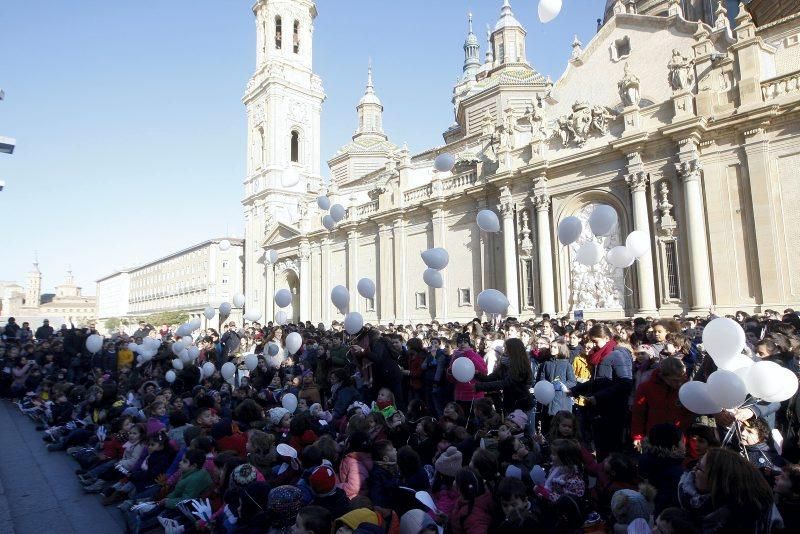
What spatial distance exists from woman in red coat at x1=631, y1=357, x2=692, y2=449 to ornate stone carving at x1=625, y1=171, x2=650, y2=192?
14635 mm

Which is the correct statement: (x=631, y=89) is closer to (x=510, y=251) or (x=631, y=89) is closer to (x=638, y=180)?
(x=638, y=180)

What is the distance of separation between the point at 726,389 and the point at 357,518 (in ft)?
11.2

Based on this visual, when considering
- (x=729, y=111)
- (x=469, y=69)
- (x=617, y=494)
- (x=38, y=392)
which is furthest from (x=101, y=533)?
(x=469, y=69)

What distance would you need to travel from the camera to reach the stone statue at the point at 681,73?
1773 cm

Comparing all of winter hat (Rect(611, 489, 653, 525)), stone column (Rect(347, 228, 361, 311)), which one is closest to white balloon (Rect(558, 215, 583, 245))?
winter hat (Rect(611, 489, 653, 525))

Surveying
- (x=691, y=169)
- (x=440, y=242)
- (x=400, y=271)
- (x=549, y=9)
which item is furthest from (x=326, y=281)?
(x=549, y=9)

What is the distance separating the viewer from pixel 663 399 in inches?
217

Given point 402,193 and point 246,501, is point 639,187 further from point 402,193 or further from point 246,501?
point 246,501

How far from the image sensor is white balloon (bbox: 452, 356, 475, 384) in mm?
7727

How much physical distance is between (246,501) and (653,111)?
19.1 meters

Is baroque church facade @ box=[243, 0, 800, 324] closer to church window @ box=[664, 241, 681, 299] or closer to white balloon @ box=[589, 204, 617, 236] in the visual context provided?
church window @ box=[664, 241, 681, 299]

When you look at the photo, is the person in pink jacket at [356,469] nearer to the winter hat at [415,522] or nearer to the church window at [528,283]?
the winter hat at [415,522]

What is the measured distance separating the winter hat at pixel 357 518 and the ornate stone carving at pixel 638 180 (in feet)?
57.8

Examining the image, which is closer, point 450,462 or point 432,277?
point 450,462
